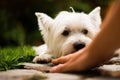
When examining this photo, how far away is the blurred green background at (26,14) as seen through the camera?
29.8ft

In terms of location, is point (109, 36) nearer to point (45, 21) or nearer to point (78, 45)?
point (78, 45)

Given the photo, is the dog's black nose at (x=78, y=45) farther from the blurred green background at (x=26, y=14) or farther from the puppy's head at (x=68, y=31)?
the blurred green background at (x=26, y=14)

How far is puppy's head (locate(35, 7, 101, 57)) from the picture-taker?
452 cm

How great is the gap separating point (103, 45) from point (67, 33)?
1.83 meters

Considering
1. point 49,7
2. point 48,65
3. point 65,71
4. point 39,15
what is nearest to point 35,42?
point 49,7

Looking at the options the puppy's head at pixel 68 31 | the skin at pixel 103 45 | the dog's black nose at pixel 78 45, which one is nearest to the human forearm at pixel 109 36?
the skin at pixel 103 45

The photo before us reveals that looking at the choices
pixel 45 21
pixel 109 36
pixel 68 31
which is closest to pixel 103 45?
pixel 109 36

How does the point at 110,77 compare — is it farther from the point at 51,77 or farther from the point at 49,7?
the point at 49,7

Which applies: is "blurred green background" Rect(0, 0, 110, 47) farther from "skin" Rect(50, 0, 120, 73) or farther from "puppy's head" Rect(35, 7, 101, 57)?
"skin" Rect(50, 0, 120, 73)

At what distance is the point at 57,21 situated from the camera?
4926 millimetres

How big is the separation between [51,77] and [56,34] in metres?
1.66

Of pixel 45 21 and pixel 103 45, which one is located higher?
pixel 45 21

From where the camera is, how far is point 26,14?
970 centimetres

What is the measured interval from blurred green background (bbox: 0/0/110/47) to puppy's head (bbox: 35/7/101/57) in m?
3.92
